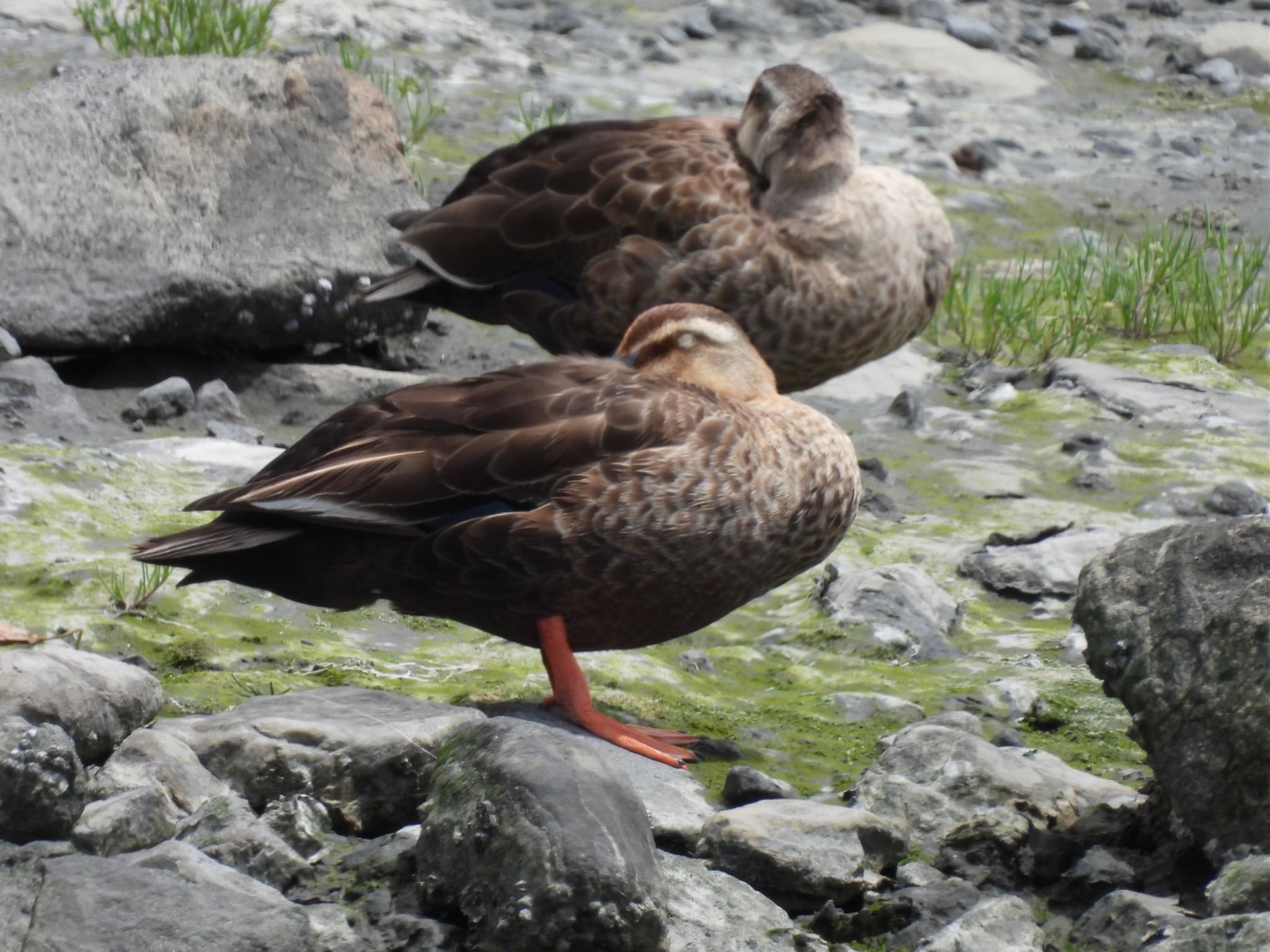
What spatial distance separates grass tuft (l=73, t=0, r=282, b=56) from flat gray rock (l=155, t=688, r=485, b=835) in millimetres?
6677

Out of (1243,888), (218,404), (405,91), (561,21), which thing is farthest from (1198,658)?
(561,21)

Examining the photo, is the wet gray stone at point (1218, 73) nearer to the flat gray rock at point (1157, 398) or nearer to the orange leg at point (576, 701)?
the flat gray rock at point (1157, 398)

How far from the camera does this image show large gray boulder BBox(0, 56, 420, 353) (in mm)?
7117

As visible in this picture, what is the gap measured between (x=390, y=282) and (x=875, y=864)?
3978 millimetres

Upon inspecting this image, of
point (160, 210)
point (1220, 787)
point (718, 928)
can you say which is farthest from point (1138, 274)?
point (718, 928)

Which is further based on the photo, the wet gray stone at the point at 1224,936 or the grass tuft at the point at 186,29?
the grass tuft at the point at 186,29

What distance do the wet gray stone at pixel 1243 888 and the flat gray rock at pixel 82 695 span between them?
2.19m

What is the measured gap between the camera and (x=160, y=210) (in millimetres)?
7430

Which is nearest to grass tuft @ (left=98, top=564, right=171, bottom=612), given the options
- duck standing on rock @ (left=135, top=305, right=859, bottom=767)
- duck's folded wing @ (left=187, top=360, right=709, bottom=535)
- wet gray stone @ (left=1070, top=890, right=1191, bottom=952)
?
duck standing on rock @ (left=135, top=305, right=859, bottom=767)

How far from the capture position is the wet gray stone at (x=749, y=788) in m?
4.09

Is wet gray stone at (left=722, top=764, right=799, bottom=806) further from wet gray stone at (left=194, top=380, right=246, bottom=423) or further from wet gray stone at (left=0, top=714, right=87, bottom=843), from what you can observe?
wet gray stone at (left=194, top=380, right=246, bottom=423)

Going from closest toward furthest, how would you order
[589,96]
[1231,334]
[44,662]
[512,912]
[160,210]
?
[512,912], [44,662], [160,210], [1231,334], [589,96]

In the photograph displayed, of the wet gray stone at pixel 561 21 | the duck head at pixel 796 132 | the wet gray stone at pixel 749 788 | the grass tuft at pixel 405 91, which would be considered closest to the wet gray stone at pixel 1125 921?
the wet gray stone at pixel 749 788

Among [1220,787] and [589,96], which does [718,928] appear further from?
[589,96]
